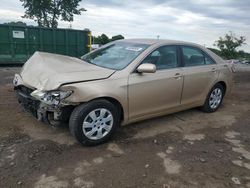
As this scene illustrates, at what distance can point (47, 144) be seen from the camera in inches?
155

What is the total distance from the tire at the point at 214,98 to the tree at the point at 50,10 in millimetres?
28740

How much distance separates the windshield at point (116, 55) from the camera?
14.4 ft

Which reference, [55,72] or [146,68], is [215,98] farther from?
[55,72]

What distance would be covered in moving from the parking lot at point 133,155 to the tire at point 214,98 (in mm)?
502

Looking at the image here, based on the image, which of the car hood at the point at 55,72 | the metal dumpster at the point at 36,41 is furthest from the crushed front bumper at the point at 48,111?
the metal dumpster at the point at 36,41

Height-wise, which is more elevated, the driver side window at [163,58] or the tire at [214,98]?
the driver side window at [163,58]

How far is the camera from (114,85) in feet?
13.0

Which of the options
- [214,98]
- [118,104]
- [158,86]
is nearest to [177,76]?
[158,86]

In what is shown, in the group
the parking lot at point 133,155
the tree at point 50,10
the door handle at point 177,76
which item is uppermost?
the tree at point 50,10

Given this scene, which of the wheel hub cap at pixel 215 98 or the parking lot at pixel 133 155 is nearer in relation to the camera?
the parking lot at pixel 133 155

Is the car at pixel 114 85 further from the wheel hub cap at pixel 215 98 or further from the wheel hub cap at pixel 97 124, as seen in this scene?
the wheel hub cap at pixel 215 98

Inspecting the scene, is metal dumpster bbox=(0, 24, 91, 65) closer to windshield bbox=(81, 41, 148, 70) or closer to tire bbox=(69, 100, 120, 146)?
windshield bbox=(81, 41, 148, 70)

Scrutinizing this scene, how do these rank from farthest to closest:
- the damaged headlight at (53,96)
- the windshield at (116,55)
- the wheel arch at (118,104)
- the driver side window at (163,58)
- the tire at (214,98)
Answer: the tire at (214,98), the driver side window at (163,58), the windshield at (116,55), the wheel arch at (118,104), the damaged headlight at (53,96)

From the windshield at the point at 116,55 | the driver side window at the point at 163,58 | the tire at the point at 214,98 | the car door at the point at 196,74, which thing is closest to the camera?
the windshield at the point at 116,55
